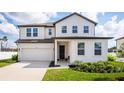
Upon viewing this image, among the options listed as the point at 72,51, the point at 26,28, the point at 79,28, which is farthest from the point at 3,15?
the point at 72,51

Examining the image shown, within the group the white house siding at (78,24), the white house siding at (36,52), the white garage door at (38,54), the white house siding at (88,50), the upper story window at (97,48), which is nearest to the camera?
the white house siding at (88,50)

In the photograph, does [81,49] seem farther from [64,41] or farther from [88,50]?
[64,41]

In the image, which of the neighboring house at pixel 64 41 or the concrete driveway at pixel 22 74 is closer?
the concrete driveway at pixel 22 74

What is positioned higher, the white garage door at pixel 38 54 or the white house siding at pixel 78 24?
→ the white house siding at pixel 78 24

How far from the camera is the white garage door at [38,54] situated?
88.7 ft

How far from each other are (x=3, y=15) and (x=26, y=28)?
12.1 m

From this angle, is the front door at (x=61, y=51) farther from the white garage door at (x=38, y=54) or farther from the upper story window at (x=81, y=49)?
the upper story window at (x=81, y=49)

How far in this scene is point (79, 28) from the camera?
2420cm

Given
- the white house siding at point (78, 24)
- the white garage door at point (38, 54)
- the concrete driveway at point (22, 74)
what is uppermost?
the white house siding at point (78, 24)

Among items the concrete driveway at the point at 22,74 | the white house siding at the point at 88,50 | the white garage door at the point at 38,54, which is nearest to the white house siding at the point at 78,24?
the white house siding at the point at 88,50

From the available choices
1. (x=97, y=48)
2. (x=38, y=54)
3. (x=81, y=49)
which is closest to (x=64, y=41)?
(x=81, y=49)

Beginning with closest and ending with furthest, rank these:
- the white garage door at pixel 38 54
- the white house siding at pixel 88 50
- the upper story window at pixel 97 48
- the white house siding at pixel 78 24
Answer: the white house siding at pixel 88 50, the upper story window at pixel 97 48, the white house siding at pixel 78 24, the white garage door at pixel 38 54
